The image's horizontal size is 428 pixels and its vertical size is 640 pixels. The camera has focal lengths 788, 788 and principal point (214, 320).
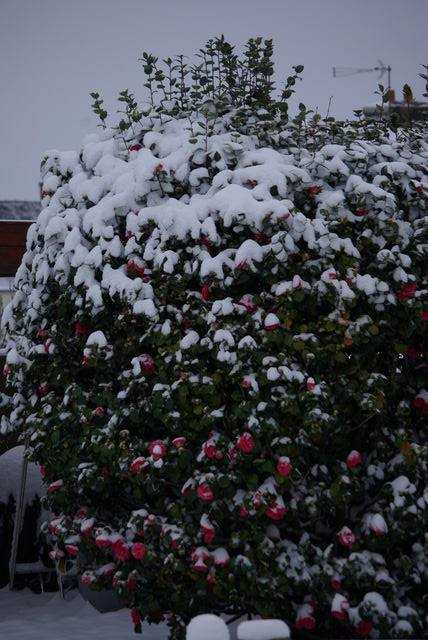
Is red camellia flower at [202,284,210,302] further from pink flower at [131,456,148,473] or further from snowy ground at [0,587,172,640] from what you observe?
snowy ground at [0,587,172,640]

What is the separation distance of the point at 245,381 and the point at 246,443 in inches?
10.3

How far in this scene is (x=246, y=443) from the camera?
10.9 feet

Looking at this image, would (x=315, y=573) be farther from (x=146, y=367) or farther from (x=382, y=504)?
(x=146, y=367)

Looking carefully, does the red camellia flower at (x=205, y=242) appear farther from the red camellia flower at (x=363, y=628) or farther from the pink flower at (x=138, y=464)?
the red camellia flower at (x=363, y=628)

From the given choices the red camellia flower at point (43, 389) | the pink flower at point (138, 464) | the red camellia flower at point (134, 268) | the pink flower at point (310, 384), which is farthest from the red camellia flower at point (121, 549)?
the red camellia flower at point (134, 268)

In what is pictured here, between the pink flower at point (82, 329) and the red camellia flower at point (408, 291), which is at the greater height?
the red camellia flower at point (408, 291)

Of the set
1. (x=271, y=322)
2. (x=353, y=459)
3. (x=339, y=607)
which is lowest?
(x=339, y=607)

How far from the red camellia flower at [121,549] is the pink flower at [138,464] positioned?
1.25ft

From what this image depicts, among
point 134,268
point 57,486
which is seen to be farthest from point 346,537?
point 134,268

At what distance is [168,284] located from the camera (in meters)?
3.59

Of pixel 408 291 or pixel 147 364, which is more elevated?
pixel 408 291

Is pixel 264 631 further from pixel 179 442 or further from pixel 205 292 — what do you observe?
pixel 205 292

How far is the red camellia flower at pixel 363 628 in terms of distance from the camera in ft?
11.1

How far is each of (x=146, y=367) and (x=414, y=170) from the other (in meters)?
1.57
